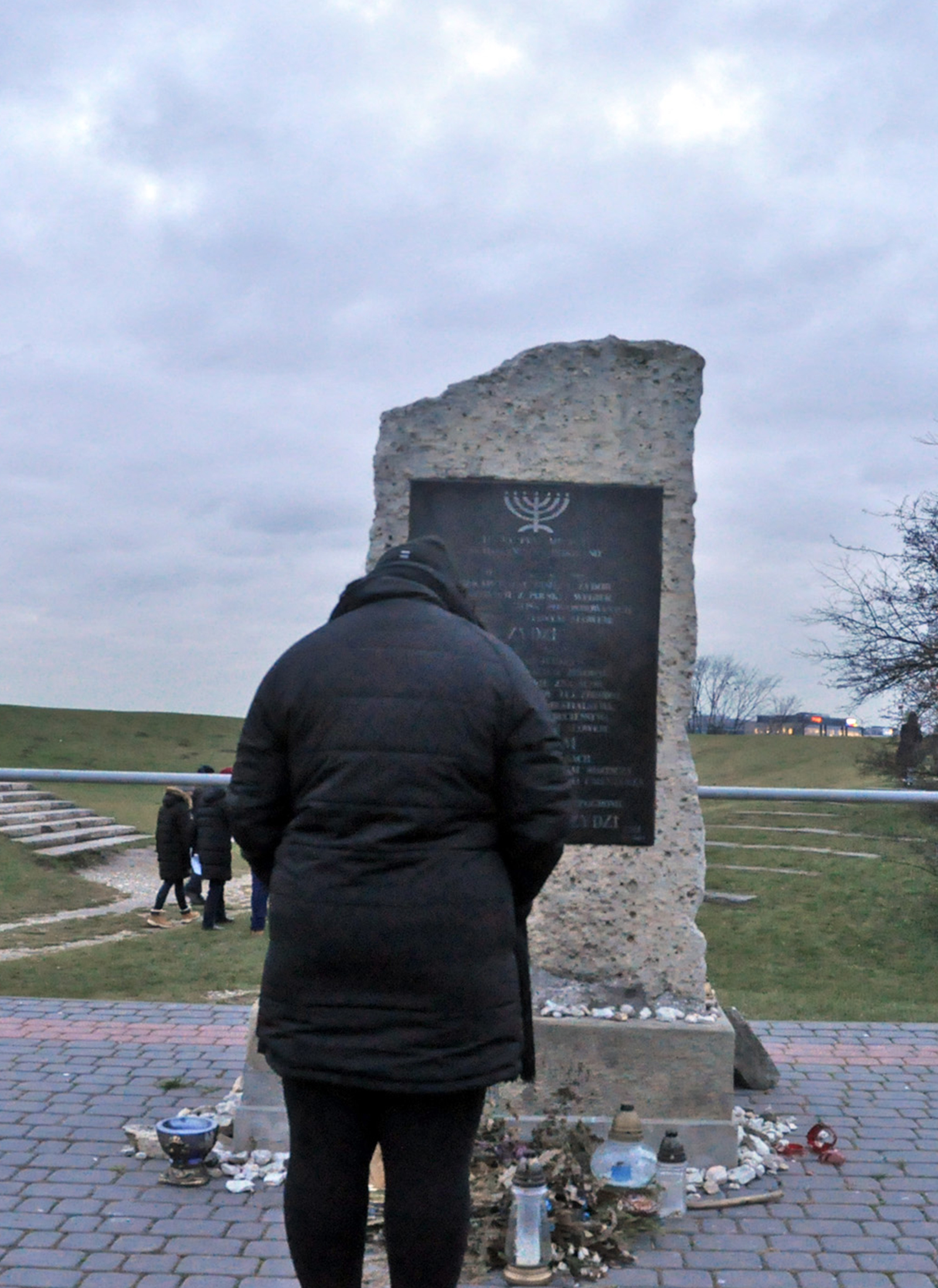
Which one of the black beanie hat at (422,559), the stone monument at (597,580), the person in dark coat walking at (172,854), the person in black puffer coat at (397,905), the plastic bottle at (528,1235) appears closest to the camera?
the person in black puffer coat at (397,905)

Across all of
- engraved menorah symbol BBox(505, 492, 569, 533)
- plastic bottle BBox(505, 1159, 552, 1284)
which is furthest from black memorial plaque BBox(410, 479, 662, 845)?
plastic bottle BBox(505, 1159, 552, 1284)

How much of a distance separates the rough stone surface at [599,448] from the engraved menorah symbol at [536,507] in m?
0.08

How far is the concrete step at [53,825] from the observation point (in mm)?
→ 14488

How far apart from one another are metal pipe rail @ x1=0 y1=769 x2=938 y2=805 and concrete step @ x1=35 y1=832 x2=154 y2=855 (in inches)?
224

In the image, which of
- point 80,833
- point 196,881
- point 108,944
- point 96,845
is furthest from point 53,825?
point 108,944

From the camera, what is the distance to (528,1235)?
3865mm

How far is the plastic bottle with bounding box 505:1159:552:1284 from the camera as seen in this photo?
3.81 metres

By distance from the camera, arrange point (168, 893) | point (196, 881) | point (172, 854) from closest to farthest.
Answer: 1. point (168, 893)
2. point (172, 854)
3. point (196, 881)

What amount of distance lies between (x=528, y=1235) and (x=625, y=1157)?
659mm

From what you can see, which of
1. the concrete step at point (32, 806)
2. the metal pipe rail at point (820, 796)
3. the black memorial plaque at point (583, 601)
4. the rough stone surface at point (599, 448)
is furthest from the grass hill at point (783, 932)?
the concrete step at point (32, 806)

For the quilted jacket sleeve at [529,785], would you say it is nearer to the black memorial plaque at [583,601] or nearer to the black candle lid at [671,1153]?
the black candle lid at [671,1153]

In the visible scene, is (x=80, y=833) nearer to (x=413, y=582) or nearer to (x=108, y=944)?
(x=108, y=944)

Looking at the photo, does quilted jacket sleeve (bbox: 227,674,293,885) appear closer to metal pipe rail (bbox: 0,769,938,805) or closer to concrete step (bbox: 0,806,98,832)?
metal pipe rail (bbox: 0,769,938,805)

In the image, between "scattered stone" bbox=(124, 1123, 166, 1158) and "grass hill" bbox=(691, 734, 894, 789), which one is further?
"grass hill" bbox=(691, 734, 894, 789)
